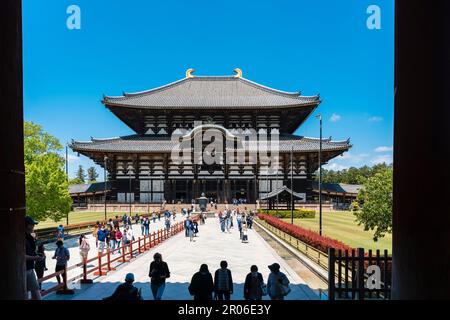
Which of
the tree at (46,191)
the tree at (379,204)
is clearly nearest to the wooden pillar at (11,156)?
the tree at (379,204)

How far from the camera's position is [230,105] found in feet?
163

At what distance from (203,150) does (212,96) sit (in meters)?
14.1

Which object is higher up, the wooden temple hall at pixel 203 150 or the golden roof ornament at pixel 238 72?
the golden roof ornament at pixel 238 72

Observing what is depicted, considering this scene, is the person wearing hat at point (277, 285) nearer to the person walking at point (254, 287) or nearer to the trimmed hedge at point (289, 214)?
the person walking at point (254, 287)

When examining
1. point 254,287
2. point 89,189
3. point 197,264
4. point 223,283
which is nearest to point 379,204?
point 197,264

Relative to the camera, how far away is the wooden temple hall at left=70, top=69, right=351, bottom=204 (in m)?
45.4

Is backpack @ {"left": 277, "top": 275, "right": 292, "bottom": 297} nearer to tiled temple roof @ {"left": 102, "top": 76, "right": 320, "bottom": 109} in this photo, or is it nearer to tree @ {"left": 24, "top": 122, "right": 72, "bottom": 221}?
tree @ {"left": 24, "top": 122, "right": 72, "bottom": 221}

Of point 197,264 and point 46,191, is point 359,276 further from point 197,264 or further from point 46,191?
point 46,191

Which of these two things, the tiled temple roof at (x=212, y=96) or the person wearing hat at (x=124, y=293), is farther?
the tiled temple roof at (x=212, y=96)

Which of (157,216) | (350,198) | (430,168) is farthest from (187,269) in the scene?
(350,198)

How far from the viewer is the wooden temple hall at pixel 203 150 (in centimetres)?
4538

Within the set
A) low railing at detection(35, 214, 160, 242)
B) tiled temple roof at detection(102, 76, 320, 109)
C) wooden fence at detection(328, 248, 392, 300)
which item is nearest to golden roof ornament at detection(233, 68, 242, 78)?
tiled temple roof at detection(102, 76, 320, 109)

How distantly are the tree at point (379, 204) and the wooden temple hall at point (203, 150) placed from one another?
29691mm
